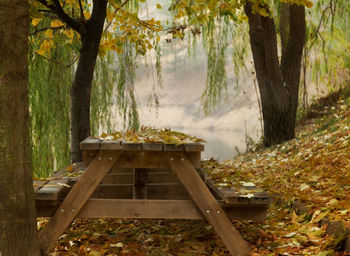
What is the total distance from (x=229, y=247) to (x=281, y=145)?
4.04 m

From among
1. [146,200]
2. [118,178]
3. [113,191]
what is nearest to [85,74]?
[118,178]

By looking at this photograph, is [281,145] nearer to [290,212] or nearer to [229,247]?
[290,212]

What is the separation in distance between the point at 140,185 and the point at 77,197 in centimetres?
73

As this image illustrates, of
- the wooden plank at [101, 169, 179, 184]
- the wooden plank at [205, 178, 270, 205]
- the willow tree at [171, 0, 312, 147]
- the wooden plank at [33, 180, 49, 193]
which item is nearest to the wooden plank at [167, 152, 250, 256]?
the wooden plank at [205, 178, 270, 205]

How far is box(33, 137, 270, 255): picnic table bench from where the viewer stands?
248 centimetres

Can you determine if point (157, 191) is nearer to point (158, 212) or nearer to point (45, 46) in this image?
point (158, 212)

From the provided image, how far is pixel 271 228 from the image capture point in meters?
3.10

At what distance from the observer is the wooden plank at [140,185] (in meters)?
3.19

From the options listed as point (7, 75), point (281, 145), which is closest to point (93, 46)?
point (7, 75)

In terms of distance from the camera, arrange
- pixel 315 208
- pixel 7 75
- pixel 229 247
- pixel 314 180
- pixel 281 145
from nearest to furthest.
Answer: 1. pixel 7 75
2. pixel 229 247
3. pixel 315 208
4. pixel 314 180
5. pixel 281 145

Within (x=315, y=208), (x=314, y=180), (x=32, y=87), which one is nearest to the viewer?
(x=315, y=208)

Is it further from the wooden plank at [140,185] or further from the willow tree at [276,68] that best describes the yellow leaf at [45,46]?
the willow tree at [276,68]

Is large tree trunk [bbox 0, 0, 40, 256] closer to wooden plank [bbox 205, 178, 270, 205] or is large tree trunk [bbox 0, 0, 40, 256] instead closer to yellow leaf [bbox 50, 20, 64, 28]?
wooden plank [bbox 205, 178, 270, 205]

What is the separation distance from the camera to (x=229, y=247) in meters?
2.56
